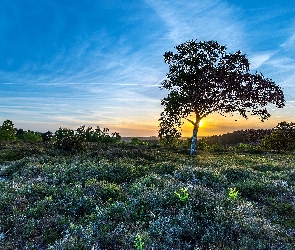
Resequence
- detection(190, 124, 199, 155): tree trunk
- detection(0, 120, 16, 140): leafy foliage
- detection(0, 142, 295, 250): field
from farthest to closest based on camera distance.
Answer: detection(0, 120, 16, 140): leafy foliage
detection(190, 124, 199, 155): tree trunk
detection(0, 142, 295, 250): field

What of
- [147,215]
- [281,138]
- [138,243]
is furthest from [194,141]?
[138,243]

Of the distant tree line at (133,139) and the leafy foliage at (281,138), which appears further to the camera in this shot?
the leafy foliage at (281,138)

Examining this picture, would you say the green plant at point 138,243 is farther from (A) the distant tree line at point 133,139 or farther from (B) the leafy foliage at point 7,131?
(B) the leafy foliage at point 7,131

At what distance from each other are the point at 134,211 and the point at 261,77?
987 inches

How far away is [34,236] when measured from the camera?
8562 millimetres

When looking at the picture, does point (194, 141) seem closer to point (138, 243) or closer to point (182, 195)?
point (182, 195)

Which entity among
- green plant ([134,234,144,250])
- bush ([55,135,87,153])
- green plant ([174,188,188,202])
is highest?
bush ([55,135,87,153])

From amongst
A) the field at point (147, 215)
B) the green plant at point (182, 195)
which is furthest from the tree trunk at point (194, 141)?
the green plant at point (182, 195)

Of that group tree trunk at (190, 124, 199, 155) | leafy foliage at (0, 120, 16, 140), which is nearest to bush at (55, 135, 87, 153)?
tree trunk at (190, 124, 199, 155)

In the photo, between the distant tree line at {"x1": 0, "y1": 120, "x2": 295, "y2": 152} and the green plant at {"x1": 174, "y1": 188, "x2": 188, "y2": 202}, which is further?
the distant tree line at {"x1": 0, "y1": 120, "x2": 295, "y2": 152}

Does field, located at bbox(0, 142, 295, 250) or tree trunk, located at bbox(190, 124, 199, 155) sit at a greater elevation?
tree trunk, located at bbox(190, 124, 199, 155)

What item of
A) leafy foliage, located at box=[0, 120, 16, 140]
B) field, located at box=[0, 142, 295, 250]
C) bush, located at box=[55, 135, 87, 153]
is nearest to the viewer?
field, located at box=[0, 142, 295, 250]

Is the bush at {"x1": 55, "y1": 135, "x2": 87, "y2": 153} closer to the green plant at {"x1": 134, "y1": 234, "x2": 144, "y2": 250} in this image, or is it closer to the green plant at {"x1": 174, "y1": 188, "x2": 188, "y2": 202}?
the green plant at {"x1": 174, "y1": 188, "x2": 188, "y2": 202}

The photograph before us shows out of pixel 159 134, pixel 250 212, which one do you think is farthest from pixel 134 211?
pixel 159 134
